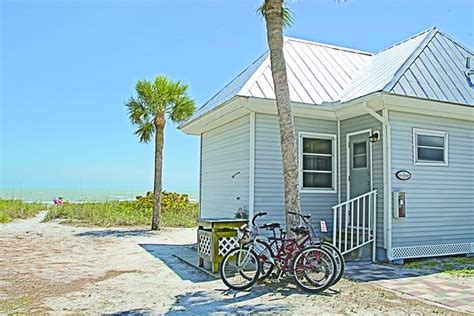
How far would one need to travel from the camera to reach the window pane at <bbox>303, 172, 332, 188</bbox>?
862 cm

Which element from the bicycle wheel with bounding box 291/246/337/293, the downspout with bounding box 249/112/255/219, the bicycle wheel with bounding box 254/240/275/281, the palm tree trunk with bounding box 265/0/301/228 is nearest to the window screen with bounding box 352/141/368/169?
the downspout with bounding box 249/112/255/219

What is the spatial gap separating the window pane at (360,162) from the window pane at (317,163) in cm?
53

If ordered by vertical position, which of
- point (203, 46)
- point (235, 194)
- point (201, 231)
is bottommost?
point (201, 231)

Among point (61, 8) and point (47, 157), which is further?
point (47, 157)

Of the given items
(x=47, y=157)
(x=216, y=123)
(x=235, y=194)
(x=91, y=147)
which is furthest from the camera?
(x=91, y=147)

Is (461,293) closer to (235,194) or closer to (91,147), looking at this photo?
(235,194)

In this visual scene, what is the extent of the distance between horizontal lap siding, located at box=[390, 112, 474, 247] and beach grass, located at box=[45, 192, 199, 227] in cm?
923

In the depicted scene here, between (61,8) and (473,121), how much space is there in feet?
33.0

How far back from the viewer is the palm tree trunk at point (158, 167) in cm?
1390

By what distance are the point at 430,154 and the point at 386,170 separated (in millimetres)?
1327

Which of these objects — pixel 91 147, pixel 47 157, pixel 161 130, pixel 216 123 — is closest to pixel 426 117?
pixel 216 123

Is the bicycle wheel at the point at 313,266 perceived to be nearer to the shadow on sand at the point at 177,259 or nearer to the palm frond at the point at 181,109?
the shadow on sand at the point at 177,259

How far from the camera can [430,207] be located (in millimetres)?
8258

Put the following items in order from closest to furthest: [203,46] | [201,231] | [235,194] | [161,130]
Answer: [201,231] < [235,194] < [203,46] < [161,130]
